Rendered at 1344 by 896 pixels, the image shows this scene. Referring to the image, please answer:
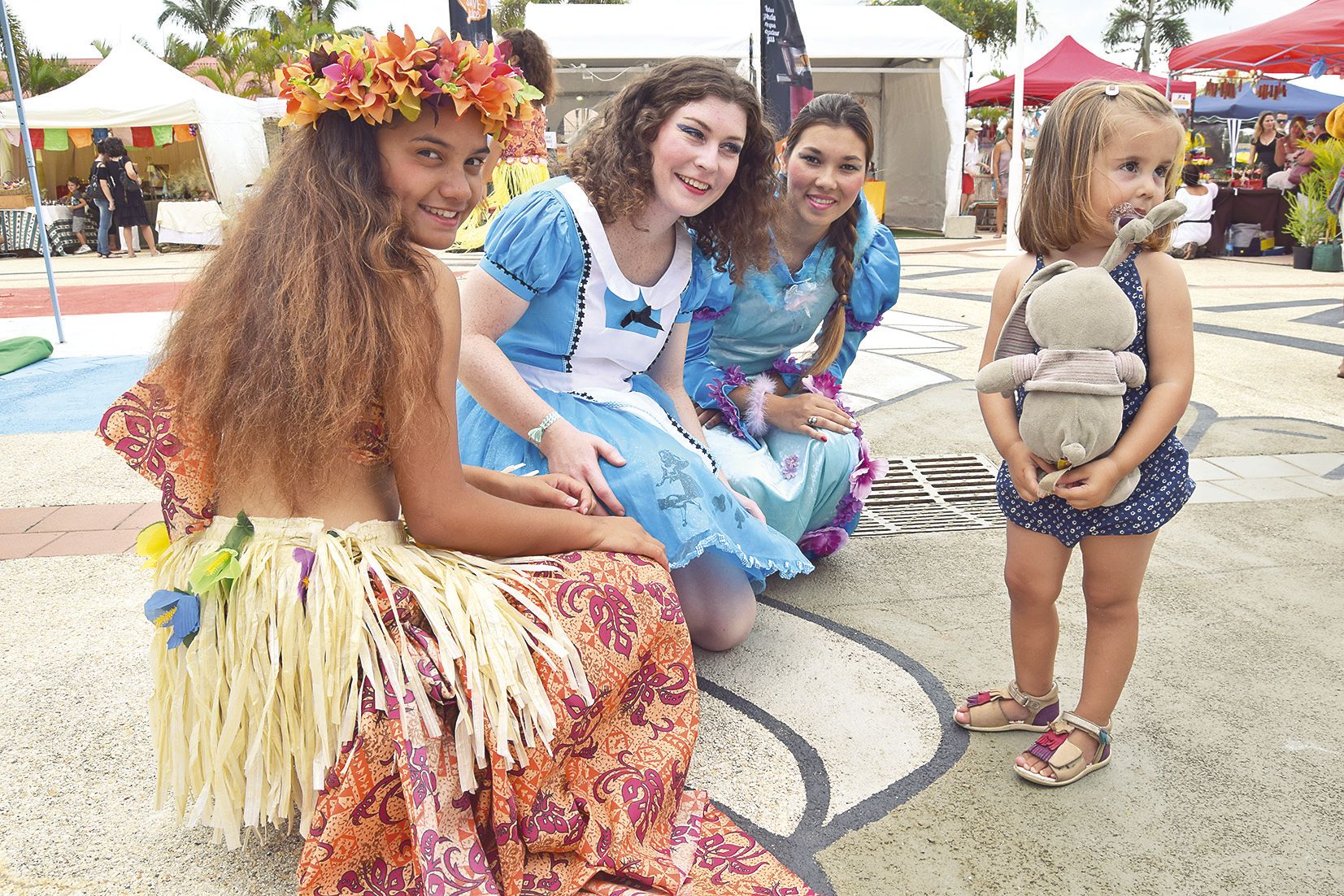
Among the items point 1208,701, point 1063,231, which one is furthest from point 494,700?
point 1208,701

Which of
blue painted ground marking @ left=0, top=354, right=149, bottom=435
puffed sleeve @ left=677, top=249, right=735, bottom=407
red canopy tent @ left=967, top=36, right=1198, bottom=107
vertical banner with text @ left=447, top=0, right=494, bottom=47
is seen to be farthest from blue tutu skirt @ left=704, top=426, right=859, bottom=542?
red canopy tent @ left=967, top=36, right=1198, bottom=107

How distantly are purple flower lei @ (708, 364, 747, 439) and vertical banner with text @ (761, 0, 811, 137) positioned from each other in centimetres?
559

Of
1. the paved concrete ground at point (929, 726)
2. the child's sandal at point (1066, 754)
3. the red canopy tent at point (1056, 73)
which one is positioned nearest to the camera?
the paved concrete ground at point (929, 726)

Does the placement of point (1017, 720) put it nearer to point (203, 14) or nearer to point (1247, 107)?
point (1247, 107)

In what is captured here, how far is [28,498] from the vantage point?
377cm

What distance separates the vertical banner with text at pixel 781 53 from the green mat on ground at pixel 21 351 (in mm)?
5474

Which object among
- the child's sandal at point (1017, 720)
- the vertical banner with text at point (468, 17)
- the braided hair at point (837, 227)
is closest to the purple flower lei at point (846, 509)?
the braided hair at point (837, 227)

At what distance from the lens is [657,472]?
2346 mm

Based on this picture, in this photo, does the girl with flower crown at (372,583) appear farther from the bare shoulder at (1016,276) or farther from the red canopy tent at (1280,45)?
the red canopy tent at (1280,45)

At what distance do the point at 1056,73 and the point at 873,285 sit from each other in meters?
17.5

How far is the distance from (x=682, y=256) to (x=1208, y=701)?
162 centimetres

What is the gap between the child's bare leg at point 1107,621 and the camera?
202 cm

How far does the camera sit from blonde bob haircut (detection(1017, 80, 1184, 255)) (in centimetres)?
193

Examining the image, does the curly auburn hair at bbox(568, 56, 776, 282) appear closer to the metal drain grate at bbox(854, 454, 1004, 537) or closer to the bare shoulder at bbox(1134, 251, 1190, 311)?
the bare shoulder at bbox(1134, 251, 1190, 311)
